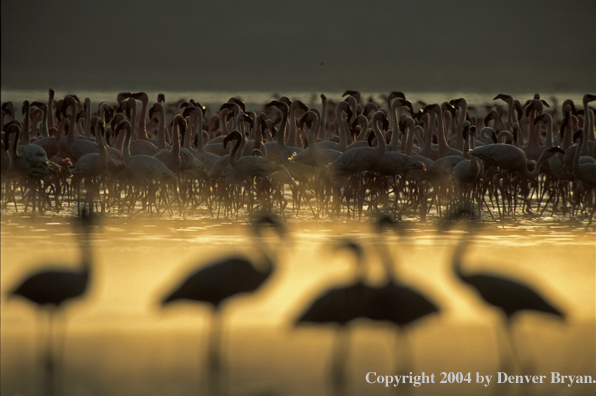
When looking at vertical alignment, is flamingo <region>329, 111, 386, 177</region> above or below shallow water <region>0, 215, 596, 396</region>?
above

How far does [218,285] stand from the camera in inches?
260

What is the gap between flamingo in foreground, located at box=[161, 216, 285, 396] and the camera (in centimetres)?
648

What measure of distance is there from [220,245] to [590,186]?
24.3 ft

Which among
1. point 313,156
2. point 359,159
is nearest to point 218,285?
point 359,159

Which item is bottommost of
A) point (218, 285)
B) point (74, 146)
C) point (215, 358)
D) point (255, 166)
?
point (215, 358)

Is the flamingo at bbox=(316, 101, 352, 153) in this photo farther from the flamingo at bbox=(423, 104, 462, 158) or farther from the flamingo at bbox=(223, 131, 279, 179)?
the flamingo at bbox=(223, 131, 279, 179)

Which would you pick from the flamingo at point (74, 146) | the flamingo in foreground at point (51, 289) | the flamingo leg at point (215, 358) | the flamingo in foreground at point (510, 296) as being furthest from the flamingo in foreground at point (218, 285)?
the flamingo at point (74, 146)

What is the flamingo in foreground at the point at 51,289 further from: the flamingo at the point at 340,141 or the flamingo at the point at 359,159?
the flamingo at the point at 340,141

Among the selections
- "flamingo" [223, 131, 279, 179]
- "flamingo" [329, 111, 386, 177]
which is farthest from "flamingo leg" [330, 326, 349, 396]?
"flamingo" [329, 111, 386, 177]

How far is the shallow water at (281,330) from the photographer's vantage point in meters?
6.12

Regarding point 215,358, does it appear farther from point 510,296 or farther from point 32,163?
point 32,163
